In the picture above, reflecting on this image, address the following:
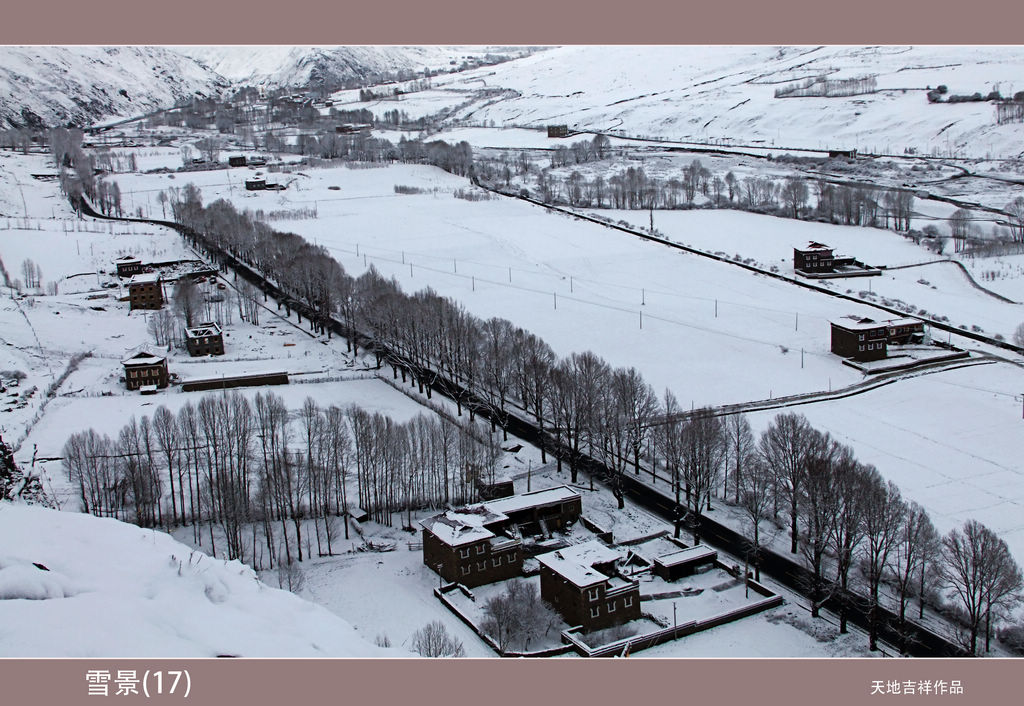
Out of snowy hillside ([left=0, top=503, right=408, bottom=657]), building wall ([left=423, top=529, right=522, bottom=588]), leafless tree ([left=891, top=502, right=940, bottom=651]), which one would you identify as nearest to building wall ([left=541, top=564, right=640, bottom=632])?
building wall ([left=423, top=529, right=522, bottom=588])

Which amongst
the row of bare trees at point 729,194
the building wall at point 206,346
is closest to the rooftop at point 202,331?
the building wall at point 206,346

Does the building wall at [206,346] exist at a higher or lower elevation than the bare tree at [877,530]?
higher

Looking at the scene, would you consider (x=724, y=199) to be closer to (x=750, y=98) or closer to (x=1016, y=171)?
(x=1016, y=171)

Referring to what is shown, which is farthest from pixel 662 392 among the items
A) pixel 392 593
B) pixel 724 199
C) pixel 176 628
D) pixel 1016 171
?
pixel 1016 171

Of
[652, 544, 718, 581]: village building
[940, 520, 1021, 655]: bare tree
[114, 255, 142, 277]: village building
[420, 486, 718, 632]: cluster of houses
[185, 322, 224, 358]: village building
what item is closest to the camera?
[940, 520, 1021, 655]: bare tree

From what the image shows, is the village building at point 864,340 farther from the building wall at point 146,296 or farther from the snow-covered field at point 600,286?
the building wall at point 146,296

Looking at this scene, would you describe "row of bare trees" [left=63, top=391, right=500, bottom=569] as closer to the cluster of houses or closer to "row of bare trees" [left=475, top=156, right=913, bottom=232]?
the cluster of houses
